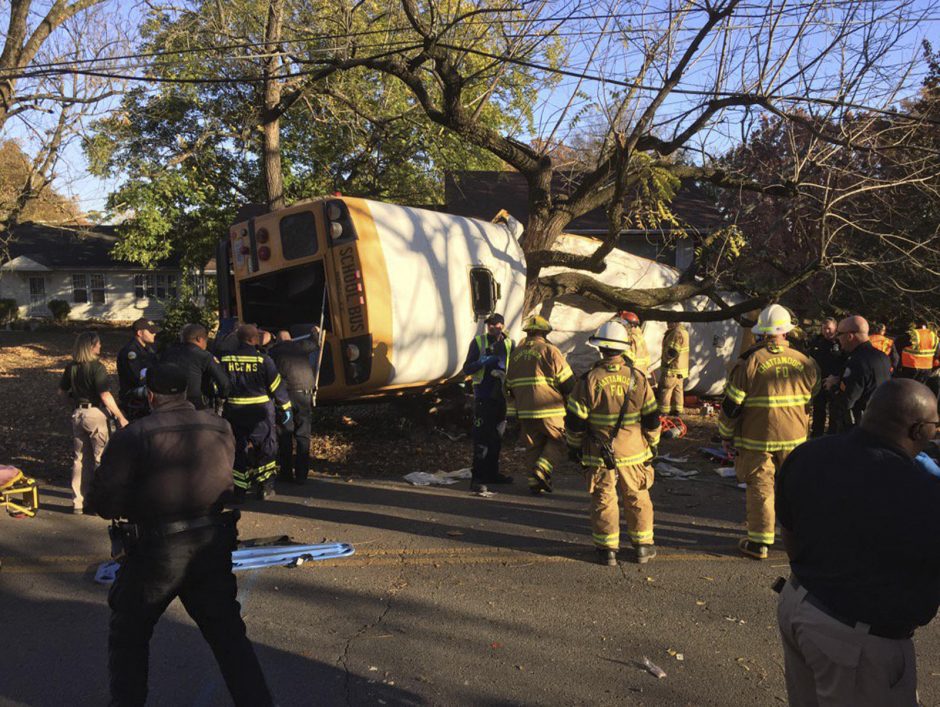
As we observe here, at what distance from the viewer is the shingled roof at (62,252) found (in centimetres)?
3331

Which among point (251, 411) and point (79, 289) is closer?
point (251, 411)

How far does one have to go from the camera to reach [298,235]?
8523 millimetres

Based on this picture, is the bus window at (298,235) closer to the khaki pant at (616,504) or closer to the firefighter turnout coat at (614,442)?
the firefighter turnout coat at (614,442)

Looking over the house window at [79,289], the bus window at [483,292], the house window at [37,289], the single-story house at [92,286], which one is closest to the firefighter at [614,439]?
the bus window at [483,292]

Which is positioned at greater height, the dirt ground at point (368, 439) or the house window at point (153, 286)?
the house window at point (153, 286)

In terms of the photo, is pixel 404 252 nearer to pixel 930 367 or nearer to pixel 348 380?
pixel 348 380

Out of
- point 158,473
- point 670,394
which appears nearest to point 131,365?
point 158,473

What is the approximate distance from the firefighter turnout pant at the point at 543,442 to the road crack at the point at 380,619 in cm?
186

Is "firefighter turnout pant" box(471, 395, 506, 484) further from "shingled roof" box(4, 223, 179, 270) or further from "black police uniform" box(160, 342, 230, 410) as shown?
"shingled roof" box(4, 223, 179, 270)

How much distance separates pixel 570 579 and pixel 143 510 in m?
3.14

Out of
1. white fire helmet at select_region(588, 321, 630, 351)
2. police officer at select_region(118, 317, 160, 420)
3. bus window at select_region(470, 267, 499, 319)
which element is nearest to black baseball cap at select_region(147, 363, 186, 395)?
white fire helmet at select_region(588, 321, 630, 351)

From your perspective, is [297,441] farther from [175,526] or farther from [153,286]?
[153,286]

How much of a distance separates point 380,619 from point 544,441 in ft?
10.2

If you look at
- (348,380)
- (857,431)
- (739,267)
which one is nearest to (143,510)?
(857,431)
